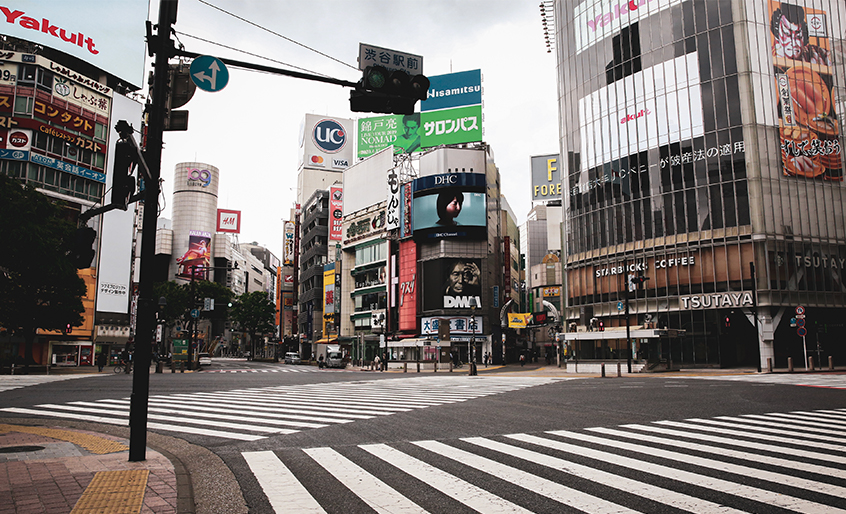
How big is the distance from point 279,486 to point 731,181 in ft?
155

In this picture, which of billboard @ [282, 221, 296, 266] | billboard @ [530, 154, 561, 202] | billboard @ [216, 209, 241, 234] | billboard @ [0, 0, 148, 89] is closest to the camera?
billboard @ [0, 0, 148, 89]

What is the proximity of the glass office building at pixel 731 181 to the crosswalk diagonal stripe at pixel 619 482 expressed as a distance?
1492 inches

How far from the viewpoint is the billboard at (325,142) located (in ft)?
389

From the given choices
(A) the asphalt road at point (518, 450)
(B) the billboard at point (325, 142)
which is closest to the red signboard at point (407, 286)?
(A) the asphalt road at point (518, 450)

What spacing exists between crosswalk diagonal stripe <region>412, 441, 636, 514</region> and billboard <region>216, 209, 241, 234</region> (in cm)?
14094

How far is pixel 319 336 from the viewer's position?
90.9m

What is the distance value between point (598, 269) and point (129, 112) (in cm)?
5538

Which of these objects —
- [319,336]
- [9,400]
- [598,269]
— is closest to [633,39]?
[598,269]

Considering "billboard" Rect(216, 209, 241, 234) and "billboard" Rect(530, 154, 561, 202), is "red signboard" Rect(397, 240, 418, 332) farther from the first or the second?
"billboard" Rect(216, 209, 241, 234)

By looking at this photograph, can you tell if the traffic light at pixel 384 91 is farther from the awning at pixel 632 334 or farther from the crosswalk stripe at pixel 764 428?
the awning at pixel 632 334

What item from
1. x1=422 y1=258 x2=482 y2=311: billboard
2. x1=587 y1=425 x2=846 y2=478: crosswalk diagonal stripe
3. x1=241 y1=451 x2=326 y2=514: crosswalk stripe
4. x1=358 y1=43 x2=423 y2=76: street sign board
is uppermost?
x1=422 y1=258 x2=482 y2=311: billboard

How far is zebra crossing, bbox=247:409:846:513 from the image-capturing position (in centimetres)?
543

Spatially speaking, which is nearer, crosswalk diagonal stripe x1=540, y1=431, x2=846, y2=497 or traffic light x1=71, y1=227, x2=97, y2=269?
crosswalk diagonal stripe x1=540, y1=431, x2=846, y2=497

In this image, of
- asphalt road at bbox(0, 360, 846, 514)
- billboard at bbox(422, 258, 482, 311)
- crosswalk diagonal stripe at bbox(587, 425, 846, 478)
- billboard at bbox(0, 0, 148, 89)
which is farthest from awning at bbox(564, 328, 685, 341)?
billboard at bbox(0, 0, 148, 89)
